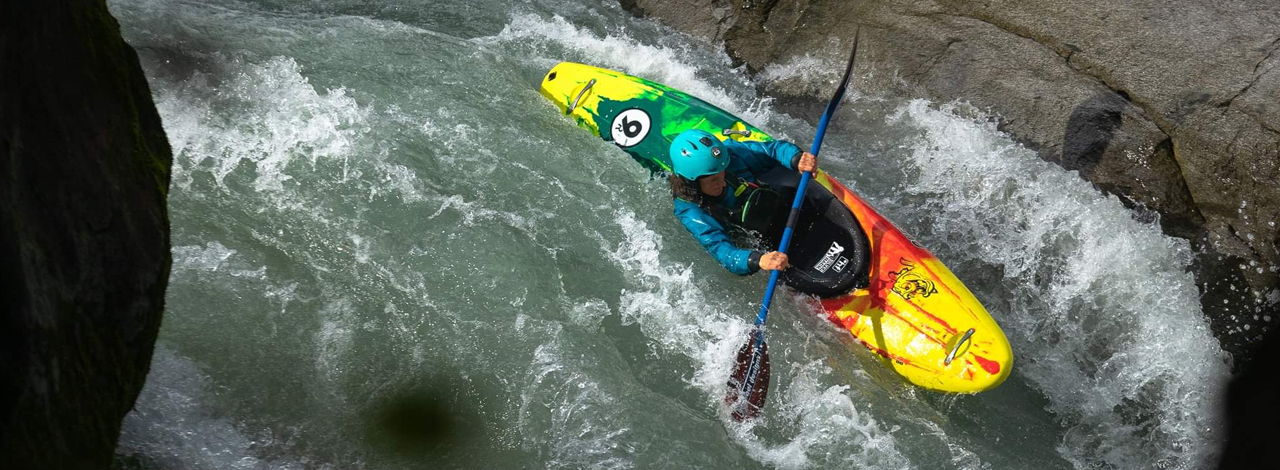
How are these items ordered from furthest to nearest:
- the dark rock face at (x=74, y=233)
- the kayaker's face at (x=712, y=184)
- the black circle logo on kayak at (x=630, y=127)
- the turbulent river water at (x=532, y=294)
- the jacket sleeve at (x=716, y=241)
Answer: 1. the black circle logo on kayak at (x=630, y=127)
2. the kayaker's face at (x=712, y=184)
3. the jacket sleeve at (x=716, y=241)
4. the turbulent river water at (x=532, y=294)
5. the dark rock face at (x=74, y=233)

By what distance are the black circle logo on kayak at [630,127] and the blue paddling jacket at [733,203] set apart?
2.37ft

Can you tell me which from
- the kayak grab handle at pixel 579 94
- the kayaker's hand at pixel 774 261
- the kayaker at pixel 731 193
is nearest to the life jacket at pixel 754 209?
the kayaker at pixel 731 193

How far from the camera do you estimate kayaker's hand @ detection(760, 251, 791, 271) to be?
490 cm

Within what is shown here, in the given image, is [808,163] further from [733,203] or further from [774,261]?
[774,261]

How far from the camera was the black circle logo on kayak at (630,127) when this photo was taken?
6219 mm

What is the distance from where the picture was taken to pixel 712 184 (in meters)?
5.19

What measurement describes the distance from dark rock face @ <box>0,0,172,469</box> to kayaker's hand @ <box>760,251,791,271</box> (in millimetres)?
3037

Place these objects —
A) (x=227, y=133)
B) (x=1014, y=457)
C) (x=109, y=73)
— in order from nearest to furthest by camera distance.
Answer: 1. (x=109, y=73)
2. (x=1014, y=457)
3. (x=227, y=133)

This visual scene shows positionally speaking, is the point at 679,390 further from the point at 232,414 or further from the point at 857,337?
the point at 232,414

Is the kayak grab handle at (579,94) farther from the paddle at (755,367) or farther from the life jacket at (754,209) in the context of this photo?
the paddle at (755,367)

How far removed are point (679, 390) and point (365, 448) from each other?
70.3 inches

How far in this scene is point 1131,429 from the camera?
5121mm

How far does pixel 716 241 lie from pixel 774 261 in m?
0.40

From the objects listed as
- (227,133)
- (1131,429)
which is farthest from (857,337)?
(227,133)
